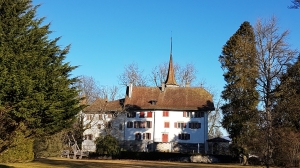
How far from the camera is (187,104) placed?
56312 mm

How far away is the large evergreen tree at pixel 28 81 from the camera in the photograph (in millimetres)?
16812

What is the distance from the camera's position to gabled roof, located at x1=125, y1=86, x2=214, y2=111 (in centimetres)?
5603

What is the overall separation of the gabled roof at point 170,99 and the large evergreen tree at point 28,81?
36.6 meters

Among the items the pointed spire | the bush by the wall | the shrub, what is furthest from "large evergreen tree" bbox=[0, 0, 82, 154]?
the pointed spire

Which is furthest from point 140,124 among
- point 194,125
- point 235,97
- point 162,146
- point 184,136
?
point 235,97

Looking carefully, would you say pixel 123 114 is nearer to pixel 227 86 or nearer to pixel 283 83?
pixel 227 86

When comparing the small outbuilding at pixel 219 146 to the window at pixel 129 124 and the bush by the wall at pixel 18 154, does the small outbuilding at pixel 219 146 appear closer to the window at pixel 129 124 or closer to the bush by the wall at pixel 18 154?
the window at pixel 129 124

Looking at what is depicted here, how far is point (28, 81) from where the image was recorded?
1661 centimetres

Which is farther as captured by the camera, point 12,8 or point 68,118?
point 68,118

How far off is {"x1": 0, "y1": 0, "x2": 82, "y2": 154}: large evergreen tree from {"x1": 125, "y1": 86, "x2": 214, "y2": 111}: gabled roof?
36563 mm

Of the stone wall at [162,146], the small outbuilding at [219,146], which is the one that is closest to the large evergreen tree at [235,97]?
the small outbuilding at [219,146]

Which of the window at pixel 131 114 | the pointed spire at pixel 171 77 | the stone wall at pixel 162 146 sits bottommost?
the stone wall at pixel 162 146

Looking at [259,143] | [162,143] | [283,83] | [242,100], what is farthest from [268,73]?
[162,143]

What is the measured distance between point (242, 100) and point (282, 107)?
13.3m
